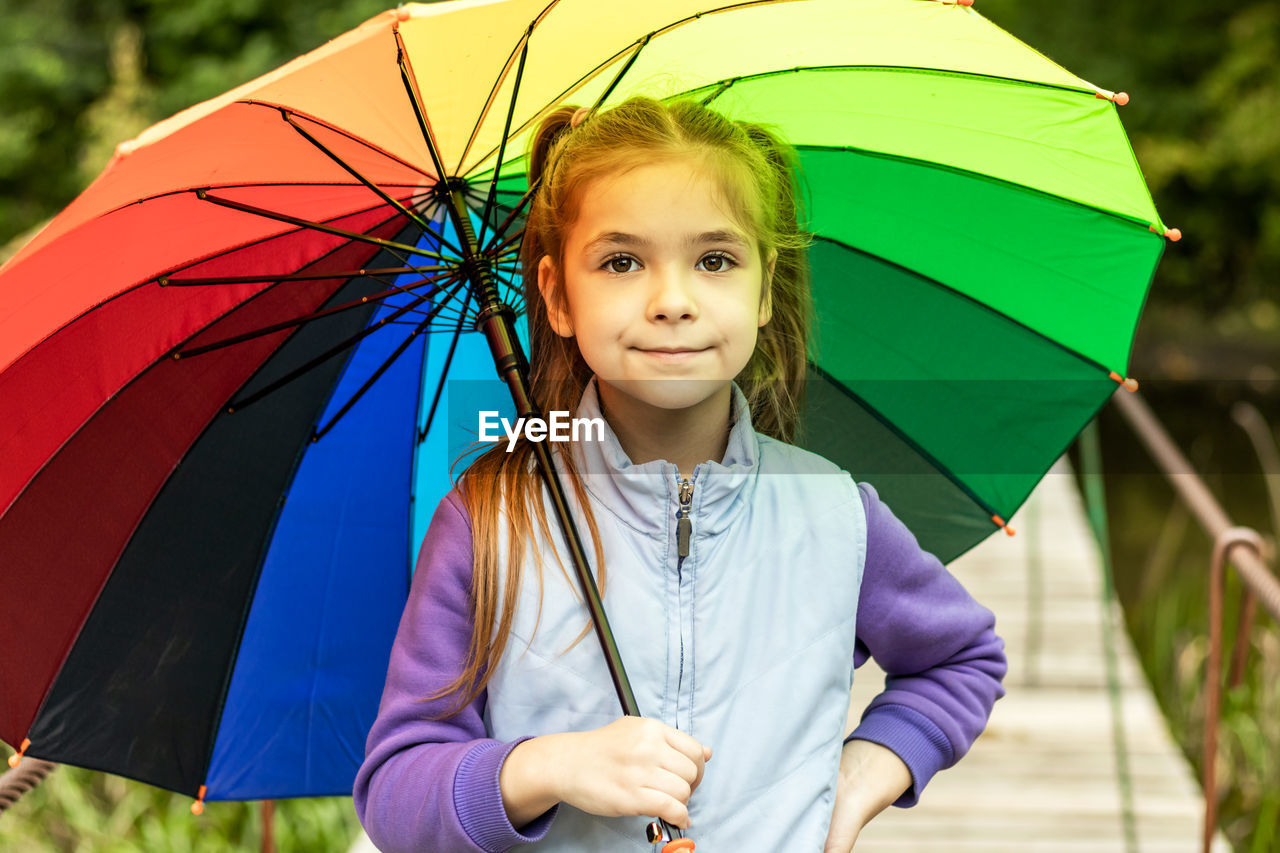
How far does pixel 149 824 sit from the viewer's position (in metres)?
3.51

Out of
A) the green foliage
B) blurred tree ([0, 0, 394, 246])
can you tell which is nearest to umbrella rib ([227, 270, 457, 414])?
the green foliage

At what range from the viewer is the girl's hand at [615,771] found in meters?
1.14

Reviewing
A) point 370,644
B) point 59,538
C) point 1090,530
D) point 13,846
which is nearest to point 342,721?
point 370,644

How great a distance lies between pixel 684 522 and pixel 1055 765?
270 centimetres

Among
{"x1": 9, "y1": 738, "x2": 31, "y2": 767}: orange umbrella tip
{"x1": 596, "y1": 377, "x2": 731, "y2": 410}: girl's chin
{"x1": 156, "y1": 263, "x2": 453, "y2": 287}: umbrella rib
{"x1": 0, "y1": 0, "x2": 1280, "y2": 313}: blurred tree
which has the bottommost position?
{"x1": 9, "y1": 738, "x2": 31, "y2": 767}: orange umbrella tip

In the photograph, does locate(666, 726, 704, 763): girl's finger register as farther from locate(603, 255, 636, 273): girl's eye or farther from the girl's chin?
locate(603, 255, 636, 273): girl's eye

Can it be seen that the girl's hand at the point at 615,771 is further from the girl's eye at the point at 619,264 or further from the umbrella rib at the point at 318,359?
the umbrella rib at the point at 318,359

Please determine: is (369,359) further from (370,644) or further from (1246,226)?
(1246,226)

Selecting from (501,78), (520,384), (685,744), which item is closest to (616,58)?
(501,78)

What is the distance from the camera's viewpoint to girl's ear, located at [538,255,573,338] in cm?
136

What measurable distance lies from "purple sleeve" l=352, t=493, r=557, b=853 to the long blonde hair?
18mm

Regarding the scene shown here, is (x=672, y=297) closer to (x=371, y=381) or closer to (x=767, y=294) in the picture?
(x=767, y=294)

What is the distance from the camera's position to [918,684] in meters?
1.46

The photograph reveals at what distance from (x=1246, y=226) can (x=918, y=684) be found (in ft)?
42.1
